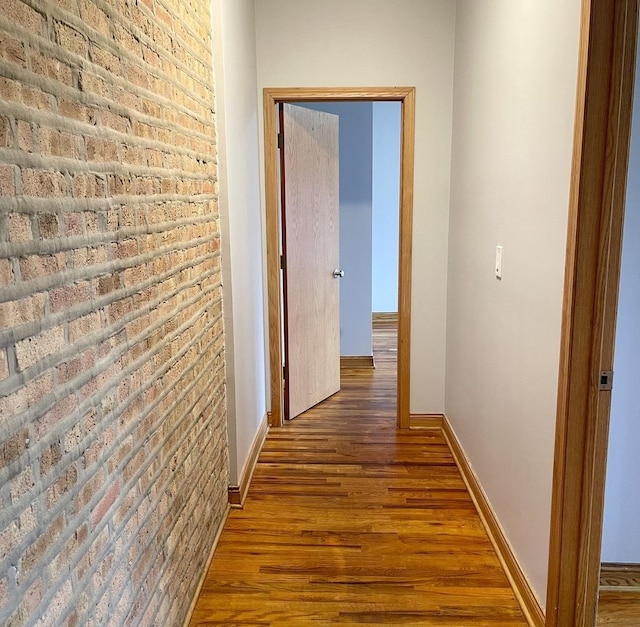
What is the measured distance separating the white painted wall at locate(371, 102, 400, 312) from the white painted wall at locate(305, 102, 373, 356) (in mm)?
1921

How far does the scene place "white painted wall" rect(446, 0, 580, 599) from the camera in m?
1.79

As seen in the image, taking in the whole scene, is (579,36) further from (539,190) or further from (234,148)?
(234,148)

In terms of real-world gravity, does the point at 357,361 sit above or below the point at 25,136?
below

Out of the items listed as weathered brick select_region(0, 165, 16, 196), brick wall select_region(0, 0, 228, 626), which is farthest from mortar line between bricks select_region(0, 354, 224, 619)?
weathered brick select_region(0, 165, 16, 196)

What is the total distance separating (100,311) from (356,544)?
162cm

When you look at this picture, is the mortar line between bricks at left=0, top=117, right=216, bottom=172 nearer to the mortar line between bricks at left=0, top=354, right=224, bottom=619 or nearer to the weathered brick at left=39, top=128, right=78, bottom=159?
the weathered brick at left=39, top=128, right=78, bottom=159

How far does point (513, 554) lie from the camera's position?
2201 millimetres

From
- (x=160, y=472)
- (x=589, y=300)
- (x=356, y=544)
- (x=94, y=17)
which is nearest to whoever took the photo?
(x=94, y=17)

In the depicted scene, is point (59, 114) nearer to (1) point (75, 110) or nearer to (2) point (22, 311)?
(1) point (75, 110)

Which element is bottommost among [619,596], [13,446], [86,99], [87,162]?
[619,596]

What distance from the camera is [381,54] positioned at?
333cm

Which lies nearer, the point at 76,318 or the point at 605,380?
the point at 76,318

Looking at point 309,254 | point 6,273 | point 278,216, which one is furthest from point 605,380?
point 309,254

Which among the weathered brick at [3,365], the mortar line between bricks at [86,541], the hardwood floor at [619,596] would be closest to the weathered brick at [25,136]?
the weathered brick at [3,365]
